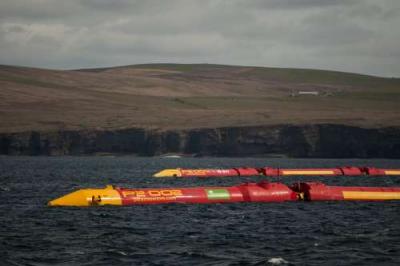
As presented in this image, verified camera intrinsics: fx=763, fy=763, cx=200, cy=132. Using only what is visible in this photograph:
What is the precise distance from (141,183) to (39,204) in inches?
1569

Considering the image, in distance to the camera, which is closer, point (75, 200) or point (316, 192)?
point (75, 200)

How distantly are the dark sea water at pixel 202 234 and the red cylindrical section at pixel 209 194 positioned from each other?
5.08 feet

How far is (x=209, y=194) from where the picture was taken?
233 ft

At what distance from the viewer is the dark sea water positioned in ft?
129

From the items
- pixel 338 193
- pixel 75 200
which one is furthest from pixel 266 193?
pixel 75 200

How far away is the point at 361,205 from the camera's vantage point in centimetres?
7069

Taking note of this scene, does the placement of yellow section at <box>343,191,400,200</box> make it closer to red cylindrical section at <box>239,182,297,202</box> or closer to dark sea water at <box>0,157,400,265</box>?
dark sea water at <box>0,157,400,265</box>

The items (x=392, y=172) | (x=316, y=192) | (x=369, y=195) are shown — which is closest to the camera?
(x=316, y=192)

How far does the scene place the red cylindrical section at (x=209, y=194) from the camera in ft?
221

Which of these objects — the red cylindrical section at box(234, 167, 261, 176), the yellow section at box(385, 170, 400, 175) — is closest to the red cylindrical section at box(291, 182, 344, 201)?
→ the red cylindrical section at box(234, 167, 261, 176)

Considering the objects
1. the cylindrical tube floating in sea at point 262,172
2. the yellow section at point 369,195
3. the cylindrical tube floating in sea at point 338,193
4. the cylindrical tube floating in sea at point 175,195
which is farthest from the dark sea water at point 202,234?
the cylindrical tube floating in sea at point 262,172

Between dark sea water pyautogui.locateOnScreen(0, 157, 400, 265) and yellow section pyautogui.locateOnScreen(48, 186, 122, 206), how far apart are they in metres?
1.03

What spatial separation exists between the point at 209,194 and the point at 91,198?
39.0 feet

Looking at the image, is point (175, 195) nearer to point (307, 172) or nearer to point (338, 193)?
point (338, 193)
